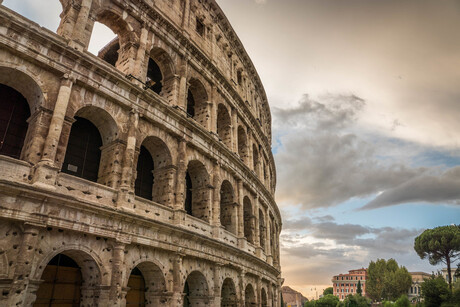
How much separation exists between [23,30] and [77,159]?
13.9 ft

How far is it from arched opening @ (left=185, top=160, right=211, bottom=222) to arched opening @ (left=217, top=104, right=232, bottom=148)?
12.5ft

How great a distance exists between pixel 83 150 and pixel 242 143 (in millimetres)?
11300

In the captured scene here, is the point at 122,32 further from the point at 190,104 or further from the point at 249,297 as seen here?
the point at 249,297

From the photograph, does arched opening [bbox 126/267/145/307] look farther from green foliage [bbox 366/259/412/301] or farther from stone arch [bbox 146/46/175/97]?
green foliage [bbox 366/259/412/301]

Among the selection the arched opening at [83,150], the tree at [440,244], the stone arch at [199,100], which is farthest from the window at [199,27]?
the tree at [440,244]

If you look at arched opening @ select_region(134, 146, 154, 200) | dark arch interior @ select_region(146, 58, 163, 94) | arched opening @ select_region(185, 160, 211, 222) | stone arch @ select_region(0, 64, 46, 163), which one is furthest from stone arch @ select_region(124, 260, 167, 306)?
dark arch interior @ select_region(146, 58, 163, 94)

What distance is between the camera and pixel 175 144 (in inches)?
532

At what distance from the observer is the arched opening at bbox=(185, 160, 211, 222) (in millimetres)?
14547

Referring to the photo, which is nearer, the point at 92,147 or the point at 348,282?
the point at 92,147

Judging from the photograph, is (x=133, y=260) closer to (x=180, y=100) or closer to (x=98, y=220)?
(x=98, y=220)

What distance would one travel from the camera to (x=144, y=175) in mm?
13562

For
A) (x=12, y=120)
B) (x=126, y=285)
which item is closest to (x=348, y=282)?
(x=126, y=285)

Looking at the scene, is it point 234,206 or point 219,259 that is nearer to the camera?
point 219,259

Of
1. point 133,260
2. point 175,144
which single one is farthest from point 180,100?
point 133,260
